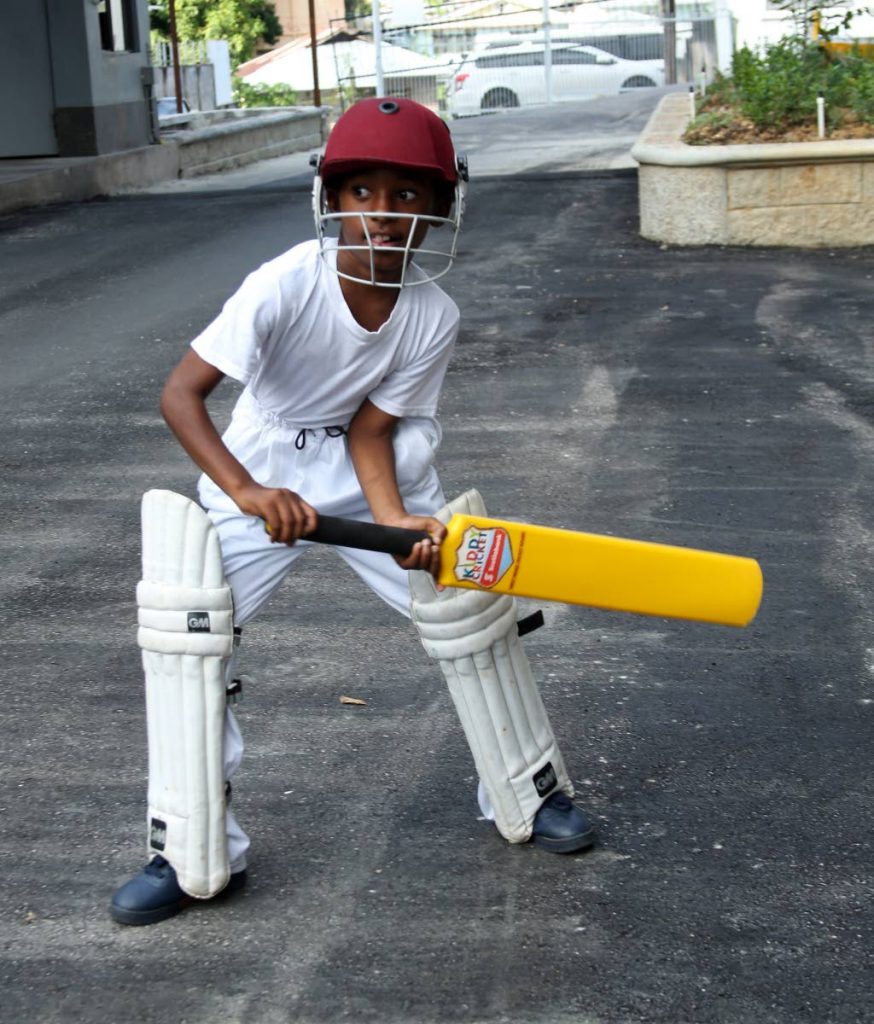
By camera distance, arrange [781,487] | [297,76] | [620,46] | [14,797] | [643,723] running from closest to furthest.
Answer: [14,797] < [643,723] < [781,487] < [620,46] < [297,76]

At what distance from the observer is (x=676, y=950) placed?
9.87 ft

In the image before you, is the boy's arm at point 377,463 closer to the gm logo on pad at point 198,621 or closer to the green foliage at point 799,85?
the gm logo on pad at point 198,621

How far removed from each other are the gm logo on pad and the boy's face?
2.37 feet

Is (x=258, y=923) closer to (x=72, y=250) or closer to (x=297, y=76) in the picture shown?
(x=72, y=250)

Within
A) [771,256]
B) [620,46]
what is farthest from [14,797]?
[620,46]

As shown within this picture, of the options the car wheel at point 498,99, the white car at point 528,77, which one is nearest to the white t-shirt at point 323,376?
the white car at point 528,77

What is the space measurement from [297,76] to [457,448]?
40465mm

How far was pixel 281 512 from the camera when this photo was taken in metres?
2.90

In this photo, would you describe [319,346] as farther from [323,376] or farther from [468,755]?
[468,755]

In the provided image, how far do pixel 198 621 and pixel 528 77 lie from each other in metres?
31.9

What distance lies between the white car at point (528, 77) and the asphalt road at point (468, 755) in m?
26.0

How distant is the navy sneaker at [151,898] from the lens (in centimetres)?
310

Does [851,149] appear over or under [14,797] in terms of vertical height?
over

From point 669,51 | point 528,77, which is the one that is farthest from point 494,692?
point 528,77
